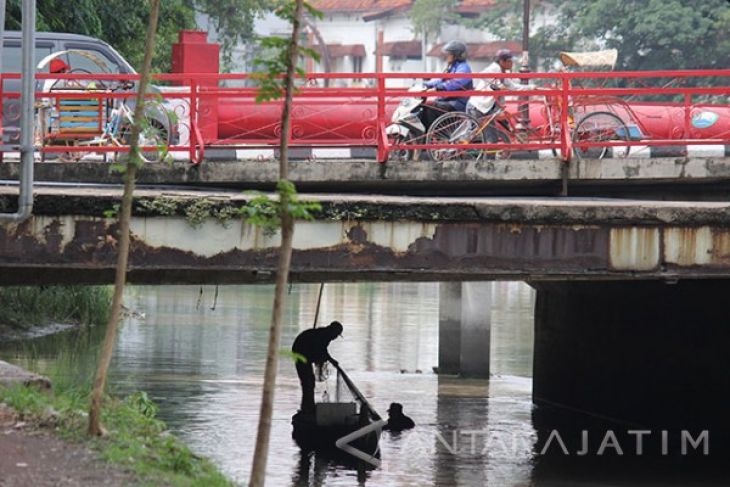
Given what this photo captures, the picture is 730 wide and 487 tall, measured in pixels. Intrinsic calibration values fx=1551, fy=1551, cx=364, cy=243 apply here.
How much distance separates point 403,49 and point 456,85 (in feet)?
280

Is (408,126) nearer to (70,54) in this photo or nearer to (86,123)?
(86,123)

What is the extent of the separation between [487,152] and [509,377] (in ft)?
36.1

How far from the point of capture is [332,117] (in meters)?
18.6

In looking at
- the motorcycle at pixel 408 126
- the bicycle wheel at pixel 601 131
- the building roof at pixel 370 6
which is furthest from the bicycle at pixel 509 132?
the building roof at pixel 370 6

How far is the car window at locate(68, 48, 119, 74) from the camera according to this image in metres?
19.6

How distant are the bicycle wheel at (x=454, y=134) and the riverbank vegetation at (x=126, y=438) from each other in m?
6.53

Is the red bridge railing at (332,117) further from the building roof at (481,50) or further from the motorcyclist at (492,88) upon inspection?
the building roof at (481,50)

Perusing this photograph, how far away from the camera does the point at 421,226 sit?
12.9 metres

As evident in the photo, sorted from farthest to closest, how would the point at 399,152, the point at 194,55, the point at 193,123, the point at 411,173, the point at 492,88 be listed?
the point at 194,55
the point at 399,152
the point at 492,88
the point at 411,173
the point at 193,123

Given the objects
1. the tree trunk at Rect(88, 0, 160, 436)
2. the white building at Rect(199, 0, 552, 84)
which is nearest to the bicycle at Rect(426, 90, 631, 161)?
the tree trunk at Rect(88, 0, 160, 436)

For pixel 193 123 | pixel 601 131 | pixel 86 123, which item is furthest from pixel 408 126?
pixel 86 123

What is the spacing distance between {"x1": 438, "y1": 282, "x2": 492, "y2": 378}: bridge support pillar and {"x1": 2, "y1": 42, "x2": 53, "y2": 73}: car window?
910 cm

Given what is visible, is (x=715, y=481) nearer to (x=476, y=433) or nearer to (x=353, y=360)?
(x=476, y=433)

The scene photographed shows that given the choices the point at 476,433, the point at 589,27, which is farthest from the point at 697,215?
the point at 589,27
